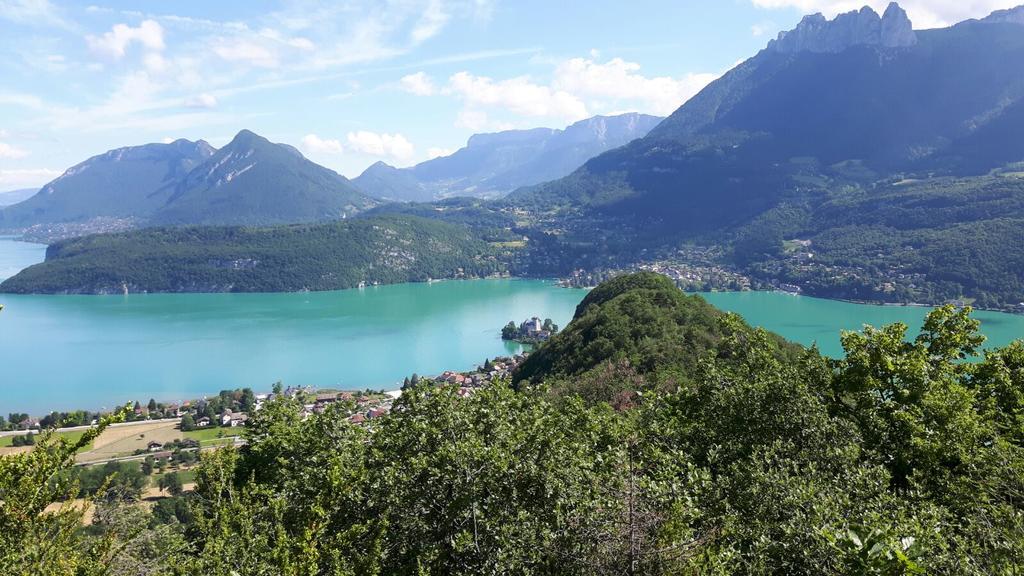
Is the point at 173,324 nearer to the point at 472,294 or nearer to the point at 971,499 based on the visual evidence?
the point at 472,294

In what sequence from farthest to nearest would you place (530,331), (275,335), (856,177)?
(856,177)
(275,335)
(530,331)

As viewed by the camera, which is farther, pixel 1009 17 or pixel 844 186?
pixel 1009 17

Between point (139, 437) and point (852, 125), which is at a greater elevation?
point (852, 125)

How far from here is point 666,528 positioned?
16.2 feet

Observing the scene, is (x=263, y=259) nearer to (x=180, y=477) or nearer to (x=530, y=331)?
(x=530, y=331)

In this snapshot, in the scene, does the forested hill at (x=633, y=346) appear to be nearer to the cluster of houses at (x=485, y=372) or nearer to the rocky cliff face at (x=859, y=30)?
the cluster of houses at (x=485, y=372)

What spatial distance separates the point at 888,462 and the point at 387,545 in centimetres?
688

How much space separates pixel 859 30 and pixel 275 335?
588 ft

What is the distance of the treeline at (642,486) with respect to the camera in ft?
16.2

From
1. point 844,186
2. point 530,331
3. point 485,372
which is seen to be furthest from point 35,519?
point 844,186

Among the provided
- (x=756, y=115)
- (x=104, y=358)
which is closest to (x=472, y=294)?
(x=104, y=358)

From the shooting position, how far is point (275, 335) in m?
73.3

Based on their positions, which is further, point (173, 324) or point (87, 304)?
point (87, 304)

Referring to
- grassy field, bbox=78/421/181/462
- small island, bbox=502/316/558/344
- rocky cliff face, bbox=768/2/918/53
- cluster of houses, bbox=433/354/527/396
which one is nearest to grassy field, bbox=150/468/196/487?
grassy field, bbox=78/421/181/462
